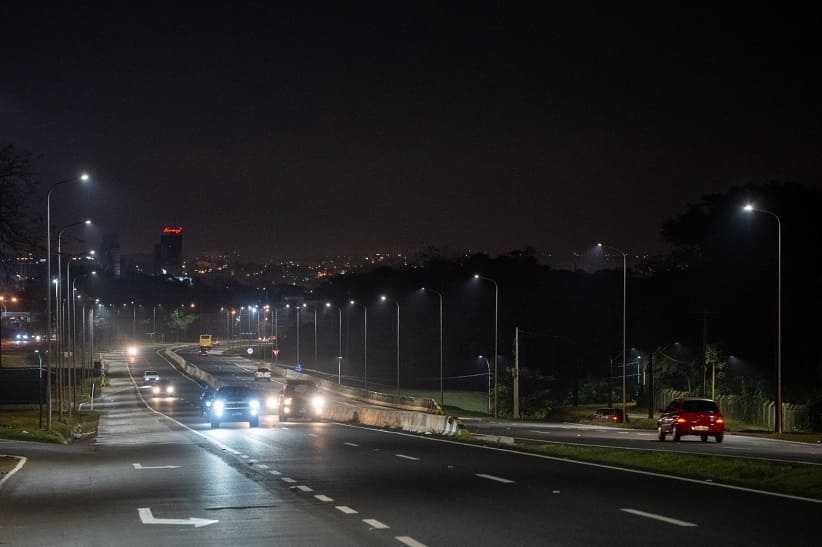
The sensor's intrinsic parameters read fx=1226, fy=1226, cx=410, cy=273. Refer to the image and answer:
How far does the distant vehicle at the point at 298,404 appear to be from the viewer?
6312cm

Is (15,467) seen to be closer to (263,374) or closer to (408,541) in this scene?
(408,541)

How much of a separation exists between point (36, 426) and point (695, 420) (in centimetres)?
3110

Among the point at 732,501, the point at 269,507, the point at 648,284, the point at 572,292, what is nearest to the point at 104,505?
the point at 269,507

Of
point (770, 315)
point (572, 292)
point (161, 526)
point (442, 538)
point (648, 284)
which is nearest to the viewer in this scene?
point (442, 538)

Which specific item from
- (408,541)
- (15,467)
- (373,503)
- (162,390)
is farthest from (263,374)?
(408,541)

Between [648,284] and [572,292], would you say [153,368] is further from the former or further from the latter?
[648,284]

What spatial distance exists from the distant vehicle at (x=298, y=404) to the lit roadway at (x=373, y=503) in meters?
32.3

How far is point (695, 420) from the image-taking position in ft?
133

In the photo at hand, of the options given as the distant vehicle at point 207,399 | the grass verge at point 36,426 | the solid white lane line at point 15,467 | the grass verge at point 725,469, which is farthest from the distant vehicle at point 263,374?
the grass verge at point 725,469

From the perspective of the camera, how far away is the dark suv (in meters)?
52.1

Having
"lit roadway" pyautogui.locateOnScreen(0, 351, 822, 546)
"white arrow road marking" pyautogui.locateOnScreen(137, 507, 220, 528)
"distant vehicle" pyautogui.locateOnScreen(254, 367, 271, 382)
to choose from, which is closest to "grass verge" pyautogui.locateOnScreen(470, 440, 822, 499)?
"lit roadway" pyautogui.locateOnScreen(0, 351, 822, 546)

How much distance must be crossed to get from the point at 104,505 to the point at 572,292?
13568cm

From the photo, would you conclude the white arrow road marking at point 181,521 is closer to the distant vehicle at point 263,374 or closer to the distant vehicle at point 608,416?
the distant vehicle at point 608,416

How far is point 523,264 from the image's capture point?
172m
